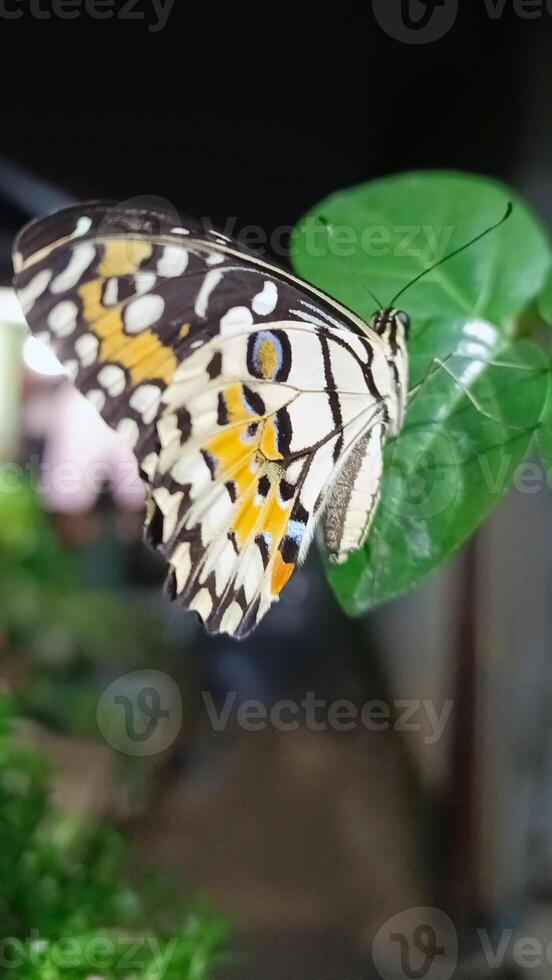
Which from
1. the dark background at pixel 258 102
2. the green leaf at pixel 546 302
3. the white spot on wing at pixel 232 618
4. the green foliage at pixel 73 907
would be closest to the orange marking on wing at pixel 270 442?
the white spot on wing at pixel 232 618

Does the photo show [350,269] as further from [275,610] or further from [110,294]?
[275,610]

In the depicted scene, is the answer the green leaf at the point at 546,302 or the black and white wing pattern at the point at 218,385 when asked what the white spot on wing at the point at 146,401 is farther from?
the green leaf at the point at 546,302

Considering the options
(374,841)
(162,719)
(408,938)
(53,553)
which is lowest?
(374,841)

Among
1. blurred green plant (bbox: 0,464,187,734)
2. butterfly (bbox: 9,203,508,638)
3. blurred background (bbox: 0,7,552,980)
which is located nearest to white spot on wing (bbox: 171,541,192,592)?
butterfly (bbox: 9,203,508,638)

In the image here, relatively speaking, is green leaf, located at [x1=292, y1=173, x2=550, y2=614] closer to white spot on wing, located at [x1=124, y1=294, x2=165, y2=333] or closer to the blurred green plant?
white spot on wing, located at [x1=124, y1=294, x2=165, y2=333]

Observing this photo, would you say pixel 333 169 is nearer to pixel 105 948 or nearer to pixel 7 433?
pixel 7 433

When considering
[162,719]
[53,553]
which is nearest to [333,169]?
[53,553]

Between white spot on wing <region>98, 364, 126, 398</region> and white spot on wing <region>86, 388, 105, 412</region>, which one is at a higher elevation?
white spot on wing <region>98, 364, 126, 398</region>
